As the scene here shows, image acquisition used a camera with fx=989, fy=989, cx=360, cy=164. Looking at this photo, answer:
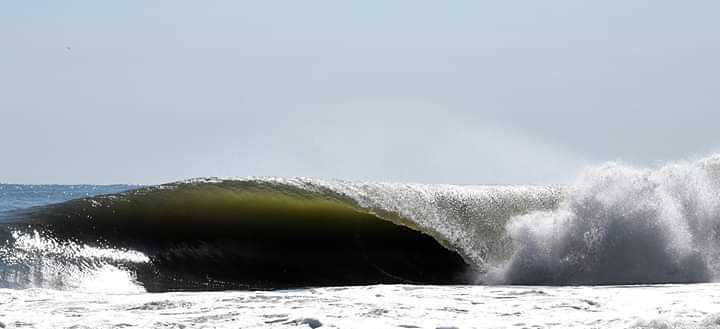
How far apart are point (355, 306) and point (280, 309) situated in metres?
0.59

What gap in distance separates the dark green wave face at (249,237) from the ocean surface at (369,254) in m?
0.03

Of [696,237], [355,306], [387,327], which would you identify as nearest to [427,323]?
[387,327]

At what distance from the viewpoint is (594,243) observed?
12258 mm

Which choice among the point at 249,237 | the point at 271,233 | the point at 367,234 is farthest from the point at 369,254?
the point at 249,237

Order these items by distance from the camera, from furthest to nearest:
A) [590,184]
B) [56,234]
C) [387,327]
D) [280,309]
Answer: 1. [590,184]
2. [56,234]
3. [280,309]
4. [387,327]

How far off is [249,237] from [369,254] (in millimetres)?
1625

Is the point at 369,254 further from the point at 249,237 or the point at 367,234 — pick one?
the point at 249,237

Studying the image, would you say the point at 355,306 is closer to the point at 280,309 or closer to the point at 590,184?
the point at 280,309

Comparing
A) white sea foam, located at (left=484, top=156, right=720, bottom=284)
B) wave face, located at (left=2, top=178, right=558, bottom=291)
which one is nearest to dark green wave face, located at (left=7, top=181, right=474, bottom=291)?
wave face, located at (left=2, top=178, right=558, bottom=291)

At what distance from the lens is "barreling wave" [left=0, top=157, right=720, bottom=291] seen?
11.5 m

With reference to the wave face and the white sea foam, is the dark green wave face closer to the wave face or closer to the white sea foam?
the wave face

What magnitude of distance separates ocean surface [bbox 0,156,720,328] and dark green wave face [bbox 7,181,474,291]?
0.03 m

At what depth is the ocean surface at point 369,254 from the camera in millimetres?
7484

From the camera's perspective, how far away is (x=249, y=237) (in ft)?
43.3
